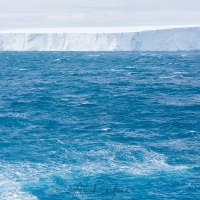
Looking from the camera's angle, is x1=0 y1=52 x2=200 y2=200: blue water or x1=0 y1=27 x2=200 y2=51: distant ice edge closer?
x1=0 y1=52 x2=200 y2=200: blue water

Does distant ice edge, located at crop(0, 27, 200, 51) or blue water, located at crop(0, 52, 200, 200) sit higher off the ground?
distant ice edge, located at crop(0, 27, 200, 51)

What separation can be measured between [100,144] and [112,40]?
456 ft

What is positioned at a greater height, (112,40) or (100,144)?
(112,40)

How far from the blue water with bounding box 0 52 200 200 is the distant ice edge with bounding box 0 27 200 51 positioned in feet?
362

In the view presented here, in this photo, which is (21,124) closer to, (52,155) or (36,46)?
(52,155)

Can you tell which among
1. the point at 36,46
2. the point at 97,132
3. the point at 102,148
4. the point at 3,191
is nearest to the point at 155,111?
the point at 97,132

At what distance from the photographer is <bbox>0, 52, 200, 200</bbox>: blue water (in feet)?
78.0

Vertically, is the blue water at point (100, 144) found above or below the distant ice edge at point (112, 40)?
below

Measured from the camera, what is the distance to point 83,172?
26.0 meters

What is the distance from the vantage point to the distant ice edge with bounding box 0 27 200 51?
531 feet

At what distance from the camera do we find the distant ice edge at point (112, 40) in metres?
162

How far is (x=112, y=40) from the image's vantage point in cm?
16688

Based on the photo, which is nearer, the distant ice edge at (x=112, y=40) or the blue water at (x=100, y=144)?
the blue water at (x=100, y=144)

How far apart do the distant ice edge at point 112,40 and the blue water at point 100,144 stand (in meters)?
110
